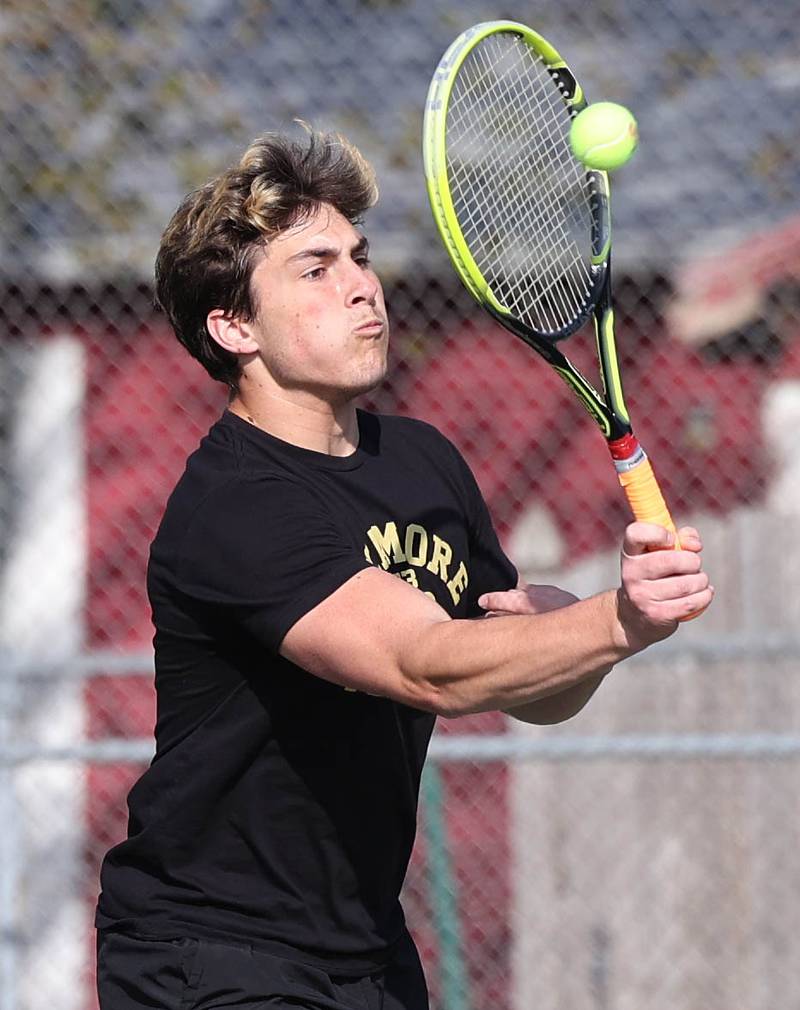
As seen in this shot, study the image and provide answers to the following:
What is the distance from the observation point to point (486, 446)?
687 cm

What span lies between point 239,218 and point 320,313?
22 centimetres

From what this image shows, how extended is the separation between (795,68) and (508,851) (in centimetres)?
297

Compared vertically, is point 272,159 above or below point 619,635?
above

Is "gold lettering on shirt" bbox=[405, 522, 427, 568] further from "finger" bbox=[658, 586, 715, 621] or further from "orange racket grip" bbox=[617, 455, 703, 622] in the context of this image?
"finger" bbox=[658, 586, 715, 621]

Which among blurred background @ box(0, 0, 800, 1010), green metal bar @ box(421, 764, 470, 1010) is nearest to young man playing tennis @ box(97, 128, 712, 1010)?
blurred background @ box(0, 0, 800, 1010)

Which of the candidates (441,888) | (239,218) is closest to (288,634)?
(239,218)

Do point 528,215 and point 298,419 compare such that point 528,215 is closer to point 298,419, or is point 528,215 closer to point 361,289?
point 361,289

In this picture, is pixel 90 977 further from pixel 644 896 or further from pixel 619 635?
pixel 619 635

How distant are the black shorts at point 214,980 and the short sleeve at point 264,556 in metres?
0.53

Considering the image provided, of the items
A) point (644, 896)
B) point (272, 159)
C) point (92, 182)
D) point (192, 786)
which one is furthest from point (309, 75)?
point (192, 786)

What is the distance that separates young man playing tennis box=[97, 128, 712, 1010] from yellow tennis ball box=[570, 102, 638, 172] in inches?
16.0

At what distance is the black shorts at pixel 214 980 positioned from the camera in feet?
8.87

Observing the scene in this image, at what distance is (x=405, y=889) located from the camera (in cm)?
595

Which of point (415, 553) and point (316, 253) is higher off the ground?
point (316, 253)
